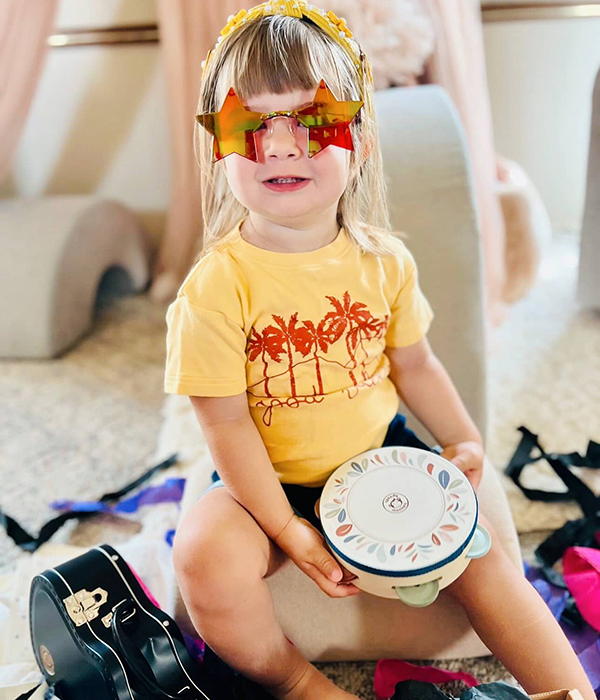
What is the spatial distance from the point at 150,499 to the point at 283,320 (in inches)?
21.8

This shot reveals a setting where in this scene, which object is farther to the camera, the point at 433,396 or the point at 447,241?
the point at 447,241

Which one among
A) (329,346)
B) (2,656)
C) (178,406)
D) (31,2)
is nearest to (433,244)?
(329,346)

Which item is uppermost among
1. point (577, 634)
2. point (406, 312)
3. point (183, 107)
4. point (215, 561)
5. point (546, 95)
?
point (183, 107)

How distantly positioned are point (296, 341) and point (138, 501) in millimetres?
555

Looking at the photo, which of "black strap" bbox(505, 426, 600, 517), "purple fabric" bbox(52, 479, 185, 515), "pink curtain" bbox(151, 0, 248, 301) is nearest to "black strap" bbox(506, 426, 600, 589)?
"black strap" bbox(505, 426, 600, 517)

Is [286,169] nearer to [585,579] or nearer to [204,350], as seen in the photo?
[204,350]

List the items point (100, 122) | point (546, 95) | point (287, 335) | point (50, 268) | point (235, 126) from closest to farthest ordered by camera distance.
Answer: point (235, 126) < point (287, 335) < point (50, 268) < point (546, 95) < point (100, 122)

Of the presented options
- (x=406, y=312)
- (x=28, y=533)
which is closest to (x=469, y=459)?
(x=406, y=312)

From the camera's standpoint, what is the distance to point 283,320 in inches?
31.6

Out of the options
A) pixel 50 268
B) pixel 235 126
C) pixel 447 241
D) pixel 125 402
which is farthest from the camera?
pixel 50 268

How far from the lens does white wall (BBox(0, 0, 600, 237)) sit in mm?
1854

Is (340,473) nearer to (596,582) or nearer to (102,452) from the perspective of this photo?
(596,582)

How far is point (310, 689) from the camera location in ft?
2.57

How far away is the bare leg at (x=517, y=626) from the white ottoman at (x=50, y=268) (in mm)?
1184
